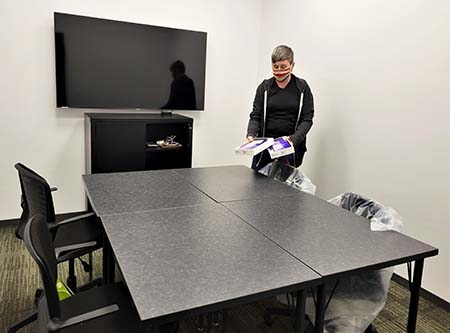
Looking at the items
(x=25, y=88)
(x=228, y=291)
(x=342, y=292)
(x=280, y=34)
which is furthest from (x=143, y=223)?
(x=280, y=34)

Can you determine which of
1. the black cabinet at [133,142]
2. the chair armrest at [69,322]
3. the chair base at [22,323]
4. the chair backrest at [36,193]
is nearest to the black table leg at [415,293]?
the chair armrest at [69,322]

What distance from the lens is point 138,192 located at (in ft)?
7.24

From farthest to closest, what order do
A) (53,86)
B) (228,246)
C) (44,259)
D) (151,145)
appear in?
(151,145) < (53,86) < (228,246) < (44,259)

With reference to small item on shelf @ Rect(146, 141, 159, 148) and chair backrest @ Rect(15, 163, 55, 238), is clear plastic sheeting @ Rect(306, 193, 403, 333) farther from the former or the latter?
small item on shelf @ Rect(146, 141, 159, 148)

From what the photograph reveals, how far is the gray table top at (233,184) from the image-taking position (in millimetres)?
2256

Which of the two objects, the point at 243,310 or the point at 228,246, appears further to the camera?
the point at 243,310

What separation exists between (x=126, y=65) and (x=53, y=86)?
687 millimetres

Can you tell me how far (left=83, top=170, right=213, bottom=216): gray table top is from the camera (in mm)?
1967

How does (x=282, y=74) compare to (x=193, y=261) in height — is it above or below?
above

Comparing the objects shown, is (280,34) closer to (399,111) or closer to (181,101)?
(181,101)

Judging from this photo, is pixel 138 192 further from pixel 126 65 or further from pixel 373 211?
pixel 126 65

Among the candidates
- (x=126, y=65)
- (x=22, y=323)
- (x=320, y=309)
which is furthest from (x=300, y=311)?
(x=126, y=65)

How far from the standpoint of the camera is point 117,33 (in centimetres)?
357

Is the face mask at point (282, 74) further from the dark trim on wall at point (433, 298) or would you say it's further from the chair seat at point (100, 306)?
the chair seat at point (100, 306)
